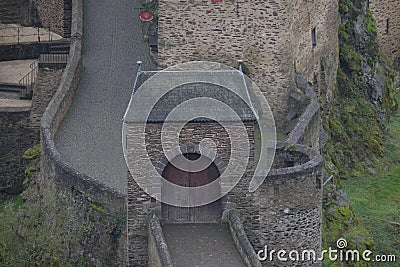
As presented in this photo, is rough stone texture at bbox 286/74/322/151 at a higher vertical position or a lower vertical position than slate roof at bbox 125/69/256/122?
lower

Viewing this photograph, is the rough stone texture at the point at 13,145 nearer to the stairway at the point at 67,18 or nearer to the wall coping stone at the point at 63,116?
the wall coping stone at the point at 63,116

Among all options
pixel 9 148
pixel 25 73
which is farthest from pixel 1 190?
pixel 25 73

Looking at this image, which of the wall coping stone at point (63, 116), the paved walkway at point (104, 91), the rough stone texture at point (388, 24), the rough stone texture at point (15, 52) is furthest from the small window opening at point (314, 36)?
the rough stone texture at point (388, 24)

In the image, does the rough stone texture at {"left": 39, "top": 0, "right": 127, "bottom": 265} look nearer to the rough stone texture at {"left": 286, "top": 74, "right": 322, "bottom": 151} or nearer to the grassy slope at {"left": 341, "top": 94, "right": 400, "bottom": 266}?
the rough stone texture at {"left": 286, "top": 74, "right": 322, "bottom": 151}

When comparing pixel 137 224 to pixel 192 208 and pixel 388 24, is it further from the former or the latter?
pixel 388 24

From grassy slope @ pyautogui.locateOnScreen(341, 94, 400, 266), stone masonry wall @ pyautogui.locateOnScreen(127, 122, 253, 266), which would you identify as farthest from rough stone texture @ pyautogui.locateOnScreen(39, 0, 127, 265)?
grassy slope @ pyautogui.locateOnScreen(341, 94, 400, 266)

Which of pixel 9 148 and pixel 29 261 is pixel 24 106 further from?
pixel 29 261
